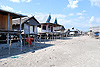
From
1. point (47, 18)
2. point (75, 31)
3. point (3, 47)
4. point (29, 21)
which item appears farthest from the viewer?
point (75, 31)

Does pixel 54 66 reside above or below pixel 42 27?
below

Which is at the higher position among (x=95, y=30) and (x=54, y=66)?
(x=95, y=30)

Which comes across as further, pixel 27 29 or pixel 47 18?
pixel 47 18

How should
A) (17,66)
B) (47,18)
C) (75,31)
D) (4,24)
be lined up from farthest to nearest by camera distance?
(75,31)
(47,18)
(4,24)
(17,66)

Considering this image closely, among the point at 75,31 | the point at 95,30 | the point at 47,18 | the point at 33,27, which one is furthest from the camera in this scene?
the point at 75,31

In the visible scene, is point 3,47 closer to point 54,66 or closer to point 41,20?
point 54,66

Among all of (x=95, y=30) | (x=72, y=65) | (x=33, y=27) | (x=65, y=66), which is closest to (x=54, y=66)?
(x=65, y=66)

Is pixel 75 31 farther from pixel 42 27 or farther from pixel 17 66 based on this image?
pixel 17 66

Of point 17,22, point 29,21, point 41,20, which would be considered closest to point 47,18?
point 41,20

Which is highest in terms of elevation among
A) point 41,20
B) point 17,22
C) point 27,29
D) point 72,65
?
point 41,20

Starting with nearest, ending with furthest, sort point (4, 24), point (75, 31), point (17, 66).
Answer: point (17, 66) < point (4, 24) < point (75, 31)

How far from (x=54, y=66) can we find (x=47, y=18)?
68.9ft

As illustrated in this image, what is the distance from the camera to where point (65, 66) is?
4.60 m

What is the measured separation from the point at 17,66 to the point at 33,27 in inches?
635
